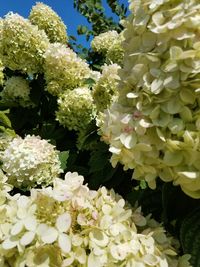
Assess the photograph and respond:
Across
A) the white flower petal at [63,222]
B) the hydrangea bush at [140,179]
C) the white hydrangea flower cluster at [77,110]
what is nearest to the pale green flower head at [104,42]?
the white hydrangea flower cluster at [77,110]

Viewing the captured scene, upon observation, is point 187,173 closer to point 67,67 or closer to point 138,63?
point 138,63

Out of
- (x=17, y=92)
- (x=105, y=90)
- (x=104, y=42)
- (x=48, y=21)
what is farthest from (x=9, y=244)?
(x=104, y=42)

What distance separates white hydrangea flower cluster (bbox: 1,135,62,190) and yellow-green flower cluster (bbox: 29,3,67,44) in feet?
3.01

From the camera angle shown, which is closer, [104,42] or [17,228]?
[17,228]

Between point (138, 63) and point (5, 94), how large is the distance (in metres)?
1.25

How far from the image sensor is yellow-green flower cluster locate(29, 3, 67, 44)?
2592 millimetres

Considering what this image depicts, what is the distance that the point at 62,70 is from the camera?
85.1 inches

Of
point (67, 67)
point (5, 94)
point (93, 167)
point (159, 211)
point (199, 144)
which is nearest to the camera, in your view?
point (199, 144)

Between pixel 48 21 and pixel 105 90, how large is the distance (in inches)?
28.7

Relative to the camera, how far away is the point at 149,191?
59.2 inches

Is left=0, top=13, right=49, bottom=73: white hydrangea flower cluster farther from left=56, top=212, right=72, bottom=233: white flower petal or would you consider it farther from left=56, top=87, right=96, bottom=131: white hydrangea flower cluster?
left=56, top=212, right=72, bottom=233: white flower petal

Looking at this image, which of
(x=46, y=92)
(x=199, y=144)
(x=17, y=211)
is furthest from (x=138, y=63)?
(x=46, y=92)

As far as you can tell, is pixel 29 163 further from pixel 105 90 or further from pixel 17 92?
pixel 17 92

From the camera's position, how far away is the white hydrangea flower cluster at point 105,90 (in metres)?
1.99
